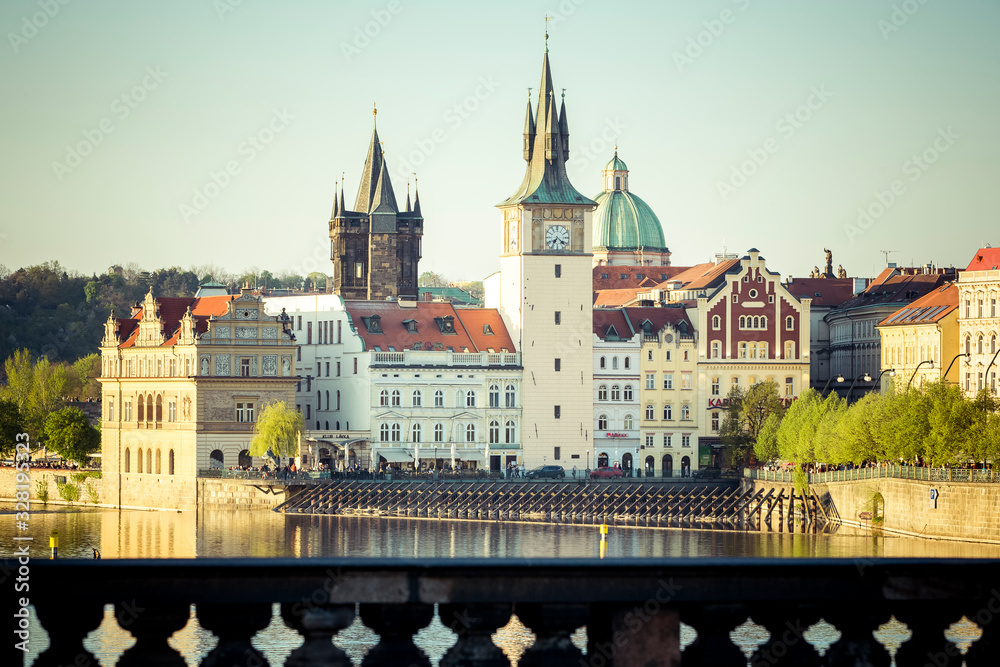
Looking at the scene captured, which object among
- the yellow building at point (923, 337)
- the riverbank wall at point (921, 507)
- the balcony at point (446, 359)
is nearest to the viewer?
the riverbank wall at point (921, 507)

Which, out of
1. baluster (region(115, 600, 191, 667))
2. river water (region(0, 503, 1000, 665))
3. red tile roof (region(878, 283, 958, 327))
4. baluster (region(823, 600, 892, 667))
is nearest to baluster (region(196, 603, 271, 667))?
baluster (region(115, 600, 191, 667))

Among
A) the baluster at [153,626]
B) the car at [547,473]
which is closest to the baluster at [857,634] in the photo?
the baluster at [153,626]

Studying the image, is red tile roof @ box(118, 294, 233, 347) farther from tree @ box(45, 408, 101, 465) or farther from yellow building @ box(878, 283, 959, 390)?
yellow building @ box(878, 283, 959, 390)

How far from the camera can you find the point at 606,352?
10988 cm

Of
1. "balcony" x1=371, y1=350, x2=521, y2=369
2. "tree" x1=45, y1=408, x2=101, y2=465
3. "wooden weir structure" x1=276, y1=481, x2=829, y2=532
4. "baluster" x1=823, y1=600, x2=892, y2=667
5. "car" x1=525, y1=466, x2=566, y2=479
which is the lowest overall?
"wooden weir structure" x1=276, y1=481, x2=829, y2=532

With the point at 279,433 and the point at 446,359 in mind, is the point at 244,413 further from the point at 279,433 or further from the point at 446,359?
the point at 446,359

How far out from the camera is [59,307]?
6732 inches

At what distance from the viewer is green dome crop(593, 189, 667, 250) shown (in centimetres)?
16000

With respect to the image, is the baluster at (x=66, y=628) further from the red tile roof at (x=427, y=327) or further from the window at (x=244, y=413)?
the red tile roof at (x=427, y=327)

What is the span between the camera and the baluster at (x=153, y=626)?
30.8 ft

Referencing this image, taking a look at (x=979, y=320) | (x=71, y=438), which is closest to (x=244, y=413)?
(x=71, y=438)

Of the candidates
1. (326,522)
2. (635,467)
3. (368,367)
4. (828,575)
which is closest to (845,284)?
(635,467)

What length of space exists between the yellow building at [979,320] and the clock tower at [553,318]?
71.4 feet

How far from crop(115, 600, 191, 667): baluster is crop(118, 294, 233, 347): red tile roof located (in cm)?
9667
